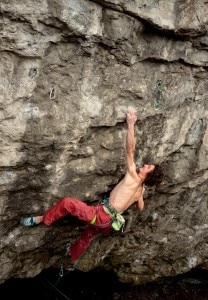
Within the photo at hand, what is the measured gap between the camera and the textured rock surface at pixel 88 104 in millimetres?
3941

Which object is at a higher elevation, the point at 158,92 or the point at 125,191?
the point at 158,92

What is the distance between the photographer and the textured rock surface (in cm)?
394

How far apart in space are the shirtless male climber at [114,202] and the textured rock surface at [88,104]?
0.57ft

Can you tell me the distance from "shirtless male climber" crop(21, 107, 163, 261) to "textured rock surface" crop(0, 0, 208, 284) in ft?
0.57

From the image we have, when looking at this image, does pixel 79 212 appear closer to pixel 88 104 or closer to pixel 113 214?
pixel 113 214

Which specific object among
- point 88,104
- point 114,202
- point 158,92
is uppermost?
point 158,92

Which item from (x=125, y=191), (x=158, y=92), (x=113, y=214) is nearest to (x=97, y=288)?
(x=113, y=214)

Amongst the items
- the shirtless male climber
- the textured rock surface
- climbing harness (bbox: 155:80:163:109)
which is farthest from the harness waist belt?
climbing harness (bbox: 155:80:163:109)

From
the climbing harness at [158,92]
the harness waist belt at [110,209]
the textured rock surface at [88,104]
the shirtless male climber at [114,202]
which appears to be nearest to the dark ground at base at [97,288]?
the textured rock surface at [88,104]

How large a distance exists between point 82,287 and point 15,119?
4.71 m

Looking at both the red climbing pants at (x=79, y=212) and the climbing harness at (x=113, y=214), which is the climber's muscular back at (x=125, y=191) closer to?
the climbing harness at (x=113, y=214)

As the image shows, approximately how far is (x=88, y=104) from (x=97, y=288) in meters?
4.67

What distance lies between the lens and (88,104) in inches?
174

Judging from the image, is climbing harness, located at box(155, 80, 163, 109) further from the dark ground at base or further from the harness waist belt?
the dark ground at base
